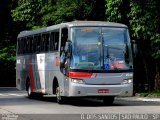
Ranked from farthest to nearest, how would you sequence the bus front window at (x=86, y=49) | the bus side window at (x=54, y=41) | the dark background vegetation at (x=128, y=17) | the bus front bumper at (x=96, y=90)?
1. the dark background vegetation at (x=128, y=17)
2. the bus side window at (x=54, y=41)
3. the bus front window at (x=86, y=49)
4. the bus front bumper at (x=96, y=90)

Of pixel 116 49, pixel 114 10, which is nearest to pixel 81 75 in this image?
pixel 116 49

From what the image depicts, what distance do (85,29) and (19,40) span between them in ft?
32.9

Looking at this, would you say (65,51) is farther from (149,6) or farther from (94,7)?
(94,7)

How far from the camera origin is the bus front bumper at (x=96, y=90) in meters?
22.2

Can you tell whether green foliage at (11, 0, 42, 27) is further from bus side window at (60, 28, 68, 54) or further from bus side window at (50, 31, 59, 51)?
bus side window at (60, 28, 68, 54)

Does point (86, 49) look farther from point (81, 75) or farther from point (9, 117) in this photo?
point (9, 117)

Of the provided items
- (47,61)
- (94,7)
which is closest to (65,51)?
(47,61)

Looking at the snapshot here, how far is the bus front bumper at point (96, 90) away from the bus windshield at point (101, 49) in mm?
688

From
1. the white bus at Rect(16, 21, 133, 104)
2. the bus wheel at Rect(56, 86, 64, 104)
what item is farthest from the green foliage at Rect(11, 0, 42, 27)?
the bus wheel at Rect(56, 86, 64, 104)

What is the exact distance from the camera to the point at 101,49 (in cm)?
2269

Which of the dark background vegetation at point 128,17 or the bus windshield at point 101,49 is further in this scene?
the dark background vegetation at point 128,17

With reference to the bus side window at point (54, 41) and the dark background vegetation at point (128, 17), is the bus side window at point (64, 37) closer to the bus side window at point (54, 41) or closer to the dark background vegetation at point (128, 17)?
the bus side window at point (54, 41)

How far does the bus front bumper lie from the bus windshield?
0.69 meters

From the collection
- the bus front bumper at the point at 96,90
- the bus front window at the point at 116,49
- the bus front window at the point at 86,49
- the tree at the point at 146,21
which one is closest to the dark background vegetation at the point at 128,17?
the tree at the point at 146,21
